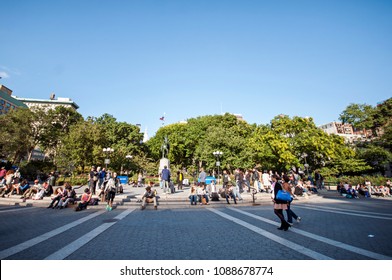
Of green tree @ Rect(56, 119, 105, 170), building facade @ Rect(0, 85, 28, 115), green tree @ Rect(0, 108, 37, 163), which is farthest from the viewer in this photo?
building facade @ Rect(0, 85, 28, 115)

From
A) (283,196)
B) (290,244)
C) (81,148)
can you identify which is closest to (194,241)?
(290,244)

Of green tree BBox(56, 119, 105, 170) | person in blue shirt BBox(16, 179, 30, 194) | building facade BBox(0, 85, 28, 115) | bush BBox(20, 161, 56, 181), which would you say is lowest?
person in blue shirt BBox(16, 179, 30, 194)

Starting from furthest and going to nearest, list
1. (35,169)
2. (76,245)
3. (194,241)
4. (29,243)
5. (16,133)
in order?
1. (16,133)
2. (35,169)
3. (194,241)
4. (29,243)
5. (76,245)

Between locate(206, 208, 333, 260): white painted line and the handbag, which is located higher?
the handbag

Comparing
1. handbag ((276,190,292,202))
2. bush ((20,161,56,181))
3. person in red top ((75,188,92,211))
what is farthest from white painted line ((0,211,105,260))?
bush ((20,161,56,181))

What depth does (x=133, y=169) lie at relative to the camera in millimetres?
41656

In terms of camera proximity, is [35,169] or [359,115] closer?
[35,169]

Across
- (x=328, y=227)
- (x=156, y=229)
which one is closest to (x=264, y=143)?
(x=328, y=227)

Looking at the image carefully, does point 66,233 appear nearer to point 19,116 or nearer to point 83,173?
point 83,173

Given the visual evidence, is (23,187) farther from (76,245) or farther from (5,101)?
(5,101)

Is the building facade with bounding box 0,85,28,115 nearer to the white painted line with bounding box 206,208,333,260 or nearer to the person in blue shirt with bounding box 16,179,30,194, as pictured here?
the person in blue shirt with bounding box 16,179,30,194

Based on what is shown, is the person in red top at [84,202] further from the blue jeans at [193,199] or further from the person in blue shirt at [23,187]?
the person in blue shirt at [23,187]

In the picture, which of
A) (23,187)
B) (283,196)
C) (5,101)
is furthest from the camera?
(5,101)
